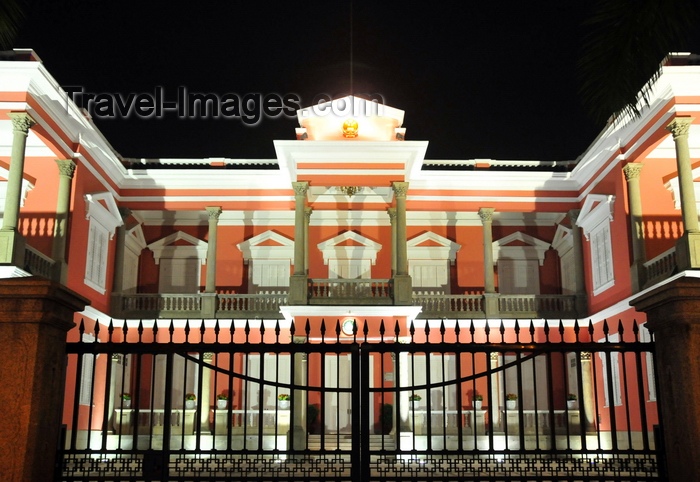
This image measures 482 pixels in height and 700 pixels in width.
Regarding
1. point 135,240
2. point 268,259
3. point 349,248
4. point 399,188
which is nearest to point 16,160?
point 135,240

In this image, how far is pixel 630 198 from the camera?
56.7 feet

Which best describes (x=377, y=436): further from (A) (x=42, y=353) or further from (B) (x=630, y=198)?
(A) (x=42, y=353)

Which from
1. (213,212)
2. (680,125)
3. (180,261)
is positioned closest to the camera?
(680,125)

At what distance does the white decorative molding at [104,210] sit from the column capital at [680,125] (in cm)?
1333

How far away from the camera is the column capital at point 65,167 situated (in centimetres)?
1698

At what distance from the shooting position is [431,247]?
22.3 metres

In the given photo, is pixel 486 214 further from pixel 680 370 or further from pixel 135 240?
pixel 680 370

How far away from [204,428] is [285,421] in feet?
8.36

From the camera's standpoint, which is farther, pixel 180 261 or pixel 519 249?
pixel 519 249

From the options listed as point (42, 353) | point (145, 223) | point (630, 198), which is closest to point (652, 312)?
point (42, 353)

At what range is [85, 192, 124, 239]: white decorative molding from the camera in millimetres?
18438

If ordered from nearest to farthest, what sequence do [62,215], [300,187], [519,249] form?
[62,215] → [300,187] → [519,249]

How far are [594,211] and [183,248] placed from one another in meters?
11.8

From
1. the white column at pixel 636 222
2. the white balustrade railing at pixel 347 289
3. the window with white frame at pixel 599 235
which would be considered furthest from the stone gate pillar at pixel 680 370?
the window with white frame at pixel 599 235
